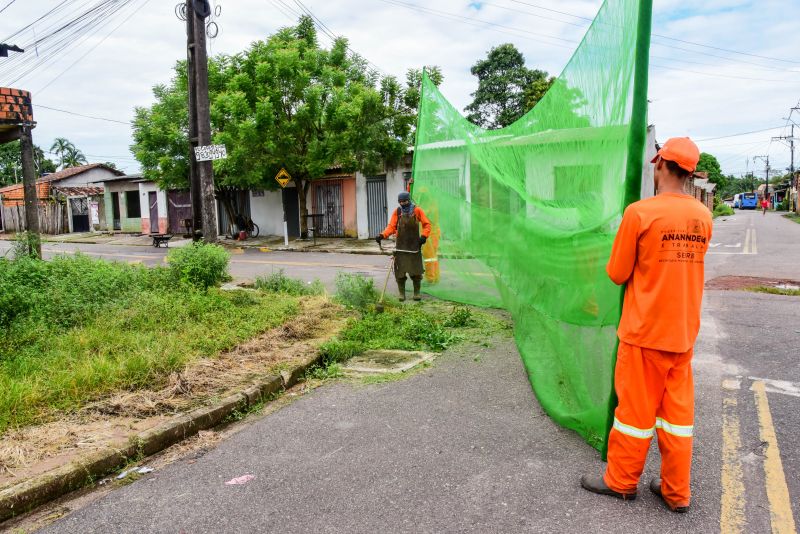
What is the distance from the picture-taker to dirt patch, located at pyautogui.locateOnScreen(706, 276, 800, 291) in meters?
9.70

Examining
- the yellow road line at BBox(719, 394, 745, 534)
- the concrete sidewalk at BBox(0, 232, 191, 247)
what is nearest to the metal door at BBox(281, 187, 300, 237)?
the concrete sidewalk at BBox(0, 232, 191, 247)

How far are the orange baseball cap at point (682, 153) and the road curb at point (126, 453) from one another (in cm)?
349

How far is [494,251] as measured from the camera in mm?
7293

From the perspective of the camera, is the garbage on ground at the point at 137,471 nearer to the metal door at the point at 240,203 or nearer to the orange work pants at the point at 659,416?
the orange work pants at the point at 659,416

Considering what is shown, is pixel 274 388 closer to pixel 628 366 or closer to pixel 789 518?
pixel 628 366

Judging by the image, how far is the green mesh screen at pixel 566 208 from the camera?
329cm

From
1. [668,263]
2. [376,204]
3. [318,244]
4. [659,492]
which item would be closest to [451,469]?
[659,492]

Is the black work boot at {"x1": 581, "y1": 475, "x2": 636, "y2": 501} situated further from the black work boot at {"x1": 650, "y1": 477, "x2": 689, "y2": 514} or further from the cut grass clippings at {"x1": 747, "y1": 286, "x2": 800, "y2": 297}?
the cut grass clippings at {"x1": 747, "y1": 286, "x2": 800, "y2": 297}

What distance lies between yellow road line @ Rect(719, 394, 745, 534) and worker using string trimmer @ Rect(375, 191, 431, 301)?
5.07 metres

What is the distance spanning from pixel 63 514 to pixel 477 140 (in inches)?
241

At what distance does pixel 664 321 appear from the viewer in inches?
108

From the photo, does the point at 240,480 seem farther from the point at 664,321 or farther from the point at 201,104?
the point at 201,104

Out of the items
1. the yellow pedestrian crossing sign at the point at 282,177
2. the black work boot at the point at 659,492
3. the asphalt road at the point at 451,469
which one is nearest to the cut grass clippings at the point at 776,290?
the asphalt road at the point at 451,469

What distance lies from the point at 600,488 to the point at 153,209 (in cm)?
3065
